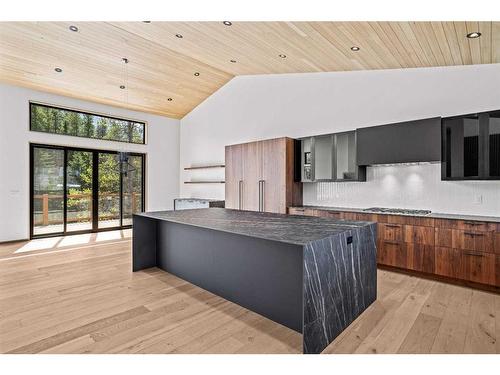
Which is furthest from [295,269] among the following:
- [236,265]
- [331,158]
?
[331,158]

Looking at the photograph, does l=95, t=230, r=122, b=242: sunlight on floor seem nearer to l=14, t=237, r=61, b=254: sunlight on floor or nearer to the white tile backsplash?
l=14, t=237, r=61, b=254: sunlight on floor

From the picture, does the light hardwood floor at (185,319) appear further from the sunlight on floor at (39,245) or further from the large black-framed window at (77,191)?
the large black-framed window at (77,191)

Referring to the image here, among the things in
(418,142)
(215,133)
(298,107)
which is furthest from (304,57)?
(215,133)

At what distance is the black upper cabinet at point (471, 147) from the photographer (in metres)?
3.06

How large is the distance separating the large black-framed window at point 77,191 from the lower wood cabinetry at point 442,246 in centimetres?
473

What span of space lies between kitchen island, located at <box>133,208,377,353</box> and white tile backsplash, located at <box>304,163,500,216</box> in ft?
5.71

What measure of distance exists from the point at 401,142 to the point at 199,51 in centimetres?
350

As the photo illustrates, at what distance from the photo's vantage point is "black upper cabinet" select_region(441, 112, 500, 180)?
121 inches

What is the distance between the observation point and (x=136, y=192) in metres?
7.38

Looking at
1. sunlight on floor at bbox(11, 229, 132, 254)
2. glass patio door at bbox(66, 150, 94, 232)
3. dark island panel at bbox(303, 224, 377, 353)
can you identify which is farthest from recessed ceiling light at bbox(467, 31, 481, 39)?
glass patio door at bbox(66, 150, 94, 232)

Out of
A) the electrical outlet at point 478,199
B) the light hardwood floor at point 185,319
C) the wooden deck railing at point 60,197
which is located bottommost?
the light hardwood floor at point 185,319

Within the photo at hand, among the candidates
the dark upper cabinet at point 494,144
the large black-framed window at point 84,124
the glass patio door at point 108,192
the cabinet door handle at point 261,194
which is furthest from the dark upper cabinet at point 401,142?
the large black-framed window at point 84,124

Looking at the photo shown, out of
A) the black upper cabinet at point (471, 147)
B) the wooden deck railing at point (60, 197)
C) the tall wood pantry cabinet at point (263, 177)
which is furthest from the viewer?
the wooden deck railing at point (60, 197)

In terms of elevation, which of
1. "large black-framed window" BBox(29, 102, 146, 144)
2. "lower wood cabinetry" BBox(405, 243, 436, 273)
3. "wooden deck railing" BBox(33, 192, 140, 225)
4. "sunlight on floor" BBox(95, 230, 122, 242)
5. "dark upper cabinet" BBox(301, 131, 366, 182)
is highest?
"large black-framed window" BBox(29, 102, 146, 144)
